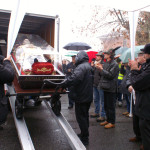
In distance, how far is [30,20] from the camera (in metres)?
6.06

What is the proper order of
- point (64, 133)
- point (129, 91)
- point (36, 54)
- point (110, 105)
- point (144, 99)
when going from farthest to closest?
1. point (110, 105)
2. point (36, 54)
3. point (129, 91)
4. point (64, 133)
5. point (144, 99)

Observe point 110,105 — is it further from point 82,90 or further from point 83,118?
point 82,90

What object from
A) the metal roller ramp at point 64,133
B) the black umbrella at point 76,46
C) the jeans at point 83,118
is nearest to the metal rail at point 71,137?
the metal roller ramp at point 64,133

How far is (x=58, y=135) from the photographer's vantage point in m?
4.64

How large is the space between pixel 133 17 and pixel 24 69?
2.99 metres

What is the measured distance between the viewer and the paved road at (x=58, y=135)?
400 cm

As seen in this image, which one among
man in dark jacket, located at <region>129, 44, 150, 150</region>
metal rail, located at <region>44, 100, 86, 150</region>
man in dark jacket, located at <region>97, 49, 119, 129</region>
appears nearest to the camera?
man in dark jacket, located at <region>129, 44, 150, 150</region>

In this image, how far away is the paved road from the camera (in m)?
4.00

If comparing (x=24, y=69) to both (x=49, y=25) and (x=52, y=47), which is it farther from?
(x=49, y=25)

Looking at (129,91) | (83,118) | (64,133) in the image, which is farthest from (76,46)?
(64,133)

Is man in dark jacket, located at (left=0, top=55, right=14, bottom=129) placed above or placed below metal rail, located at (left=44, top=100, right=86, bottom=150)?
above

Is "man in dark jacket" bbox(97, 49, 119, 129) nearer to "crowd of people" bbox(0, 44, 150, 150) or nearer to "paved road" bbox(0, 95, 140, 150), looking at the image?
"crowd of people" bbox(0, 44, 150, 150)

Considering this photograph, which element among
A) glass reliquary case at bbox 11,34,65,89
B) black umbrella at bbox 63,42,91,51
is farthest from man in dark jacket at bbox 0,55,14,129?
black umbrella at bbox 63,42,91,51

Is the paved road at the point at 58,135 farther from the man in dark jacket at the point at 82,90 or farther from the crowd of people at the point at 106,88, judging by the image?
the man in dark jacket at the point at 82,90
